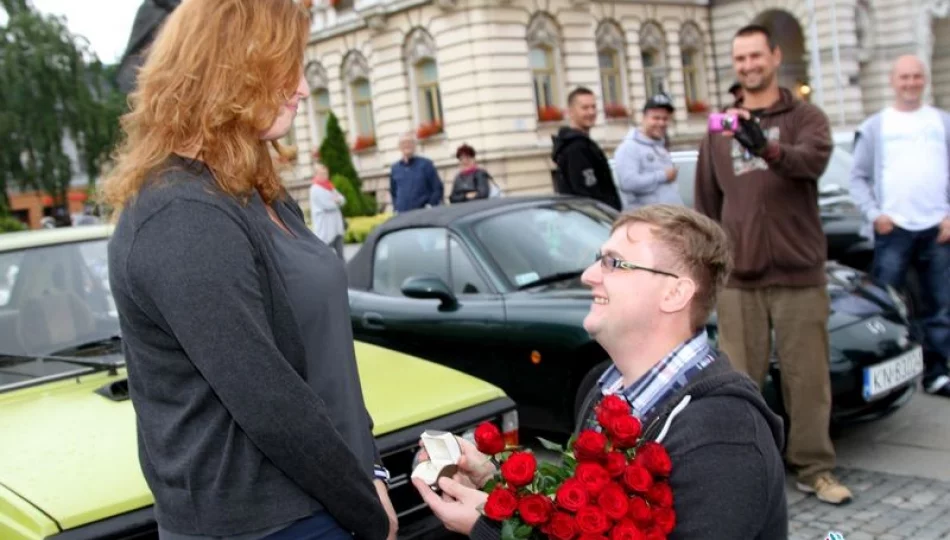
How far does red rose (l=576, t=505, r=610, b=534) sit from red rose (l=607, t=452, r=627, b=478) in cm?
8

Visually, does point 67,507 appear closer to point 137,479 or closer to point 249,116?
point 137,479

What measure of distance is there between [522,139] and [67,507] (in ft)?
87.8

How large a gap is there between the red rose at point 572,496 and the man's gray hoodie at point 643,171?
602 cm

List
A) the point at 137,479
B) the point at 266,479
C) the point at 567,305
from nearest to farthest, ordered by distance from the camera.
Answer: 1. the point at 266,479
2. the point at 137,479
3. the point at 567,305

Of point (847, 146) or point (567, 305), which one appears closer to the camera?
point (567, 305)

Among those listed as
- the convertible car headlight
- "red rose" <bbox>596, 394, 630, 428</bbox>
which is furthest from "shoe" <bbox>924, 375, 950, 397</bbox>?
"red rose" <bbox>596, 394, 630, 428</bbox>

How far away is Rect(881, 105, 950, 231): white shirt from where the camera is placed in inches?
233

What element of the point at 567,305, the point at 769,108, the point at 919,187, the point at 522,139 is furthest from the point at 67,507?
the point at 522,139

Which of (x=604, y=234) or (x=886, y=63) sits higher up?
(x=886, y=63)

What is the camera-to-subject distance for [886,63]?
38.5 meters

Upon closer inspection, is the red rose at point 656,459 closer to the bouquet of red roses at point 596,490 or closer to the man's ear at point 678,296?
the bouquet of red roses at point 596,490

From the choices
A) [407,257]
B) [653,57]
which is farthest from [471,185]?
[653,57]

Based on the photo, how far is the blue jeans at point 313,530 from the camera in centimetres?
188

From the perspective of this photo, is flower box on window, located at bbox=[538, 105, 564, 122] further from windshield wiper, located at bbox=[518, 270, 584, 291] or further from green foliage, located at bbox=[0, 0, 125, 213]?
windshield wiper, located at bbox=[518, 270, 584, 291]
